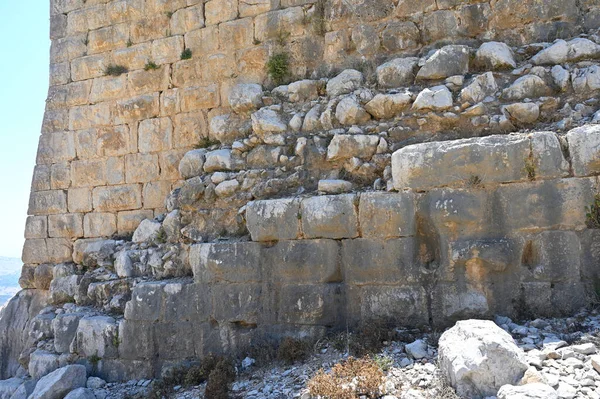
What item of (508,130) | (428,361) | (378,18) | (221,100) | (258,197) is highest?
(378,18)

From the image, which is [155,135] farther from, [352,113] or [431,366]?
[431,366]

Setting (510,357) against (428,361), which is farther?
(428,361)

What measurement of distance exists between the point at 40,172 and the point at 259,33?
4.03 meters

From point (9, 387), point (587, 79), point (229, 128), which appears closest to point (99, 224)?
point (9, 387)

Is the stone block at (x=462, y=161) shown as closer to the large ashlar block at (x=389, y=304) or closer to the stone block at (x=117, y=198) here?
the large ashlar block at (x=389, y=304)

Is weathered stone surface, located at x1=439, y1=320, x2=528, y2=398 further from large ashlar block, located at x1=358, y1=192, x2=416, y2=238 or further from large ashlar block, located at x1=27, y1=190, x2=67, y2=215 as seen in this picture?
large ashlar block, located at x1=27, y1=190, x2=67, y2=215

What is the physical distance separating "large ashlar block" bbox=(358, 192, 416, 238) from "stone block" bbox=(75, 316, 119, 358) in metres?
3.25

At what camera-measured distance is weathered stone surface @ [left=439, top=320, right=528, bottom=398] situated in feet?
12.2

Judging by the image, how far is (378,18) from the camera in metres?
6.61

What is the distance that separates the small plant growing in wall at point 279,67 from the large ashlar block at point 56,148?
342 cm

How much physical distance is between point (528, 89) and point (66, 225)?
6.47 meters

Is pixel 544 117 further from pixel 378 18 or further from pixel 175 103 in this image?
pixel 175 103

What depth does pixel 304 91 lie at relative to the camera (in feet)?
21.8

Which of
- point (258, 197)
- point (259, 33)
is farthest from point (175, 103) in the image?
point (258, 197)
